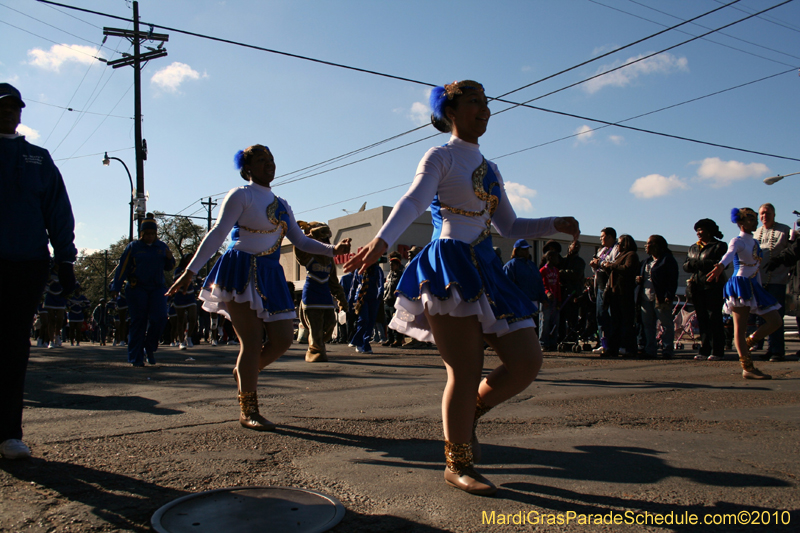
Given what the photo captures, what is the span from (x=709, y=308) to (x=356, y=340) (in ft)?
19.9

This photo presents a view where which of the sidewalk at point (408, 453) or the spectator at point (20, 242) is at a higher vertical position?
the spectator at point (20, 242)

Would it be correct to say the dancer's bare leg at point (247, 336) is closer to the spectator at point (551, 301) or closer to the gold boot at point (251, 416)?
the gold boot at point (251, 416)

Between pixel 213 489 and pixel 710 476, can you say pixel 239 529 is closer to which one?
pixel 213 489

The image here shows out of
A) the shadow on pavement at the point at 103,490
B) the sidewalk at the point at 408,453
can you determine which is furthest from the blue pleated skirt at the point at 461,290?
the shadow on pavement at the point at 103,490

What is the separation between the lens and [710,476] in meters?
2.84

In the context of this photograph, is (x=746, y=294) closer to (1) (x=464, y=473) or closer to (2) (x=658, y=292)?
(2) (x=658, y=292)

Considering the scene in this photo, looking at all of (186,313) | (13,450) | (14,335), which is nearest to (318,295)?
(186,313)

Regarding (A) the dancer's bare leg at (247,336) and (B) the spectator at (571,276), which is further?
(B) the spectator at (571,276)

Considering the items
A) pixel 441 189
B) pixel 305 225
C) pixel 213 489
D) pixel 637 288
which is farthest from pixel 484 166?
pixel 637 288

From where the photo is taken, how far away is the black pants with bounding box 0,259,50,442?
3266 mm

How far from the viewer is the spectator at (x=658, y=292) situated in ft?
31.3

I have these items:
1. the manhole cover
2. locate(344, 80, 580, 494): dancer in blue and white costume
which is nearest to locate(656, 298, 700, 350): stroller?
locate(344, 80, 580, 494): dancer in blue and white costume

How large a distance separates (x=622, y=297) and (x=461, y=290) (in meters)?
7.94

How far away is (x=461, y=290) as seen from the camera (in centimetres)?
276
